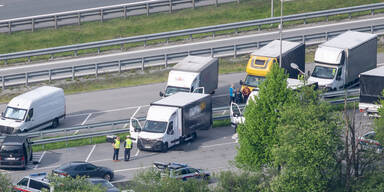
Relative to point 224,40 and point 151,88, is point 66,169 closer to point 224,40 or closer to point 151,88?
point 151,88

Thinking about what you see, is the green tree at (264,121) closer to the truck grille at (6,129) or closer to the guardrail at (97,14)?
the truck grille at (6,129)

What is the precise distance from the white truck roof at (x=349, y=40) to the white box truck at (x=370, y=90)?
4.13m

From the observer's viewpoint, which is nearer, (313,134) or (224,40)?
(313,134)

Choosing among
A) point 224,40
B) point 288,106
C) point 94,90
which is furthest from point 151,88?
point 288,106

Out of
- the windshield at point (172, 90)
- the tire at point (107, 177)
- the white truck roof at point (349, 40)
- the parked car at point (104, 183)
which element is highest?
the white truck roof at point (349, 40)

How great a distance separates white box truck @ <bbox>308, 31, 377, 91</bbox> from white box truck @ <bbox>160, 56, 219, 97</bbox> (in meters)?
6.30

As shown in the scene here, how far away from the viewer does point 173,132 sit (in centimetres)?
4409

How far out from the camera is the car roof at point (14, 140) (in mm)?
42000

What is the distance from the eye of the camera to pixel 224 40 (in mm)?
61594

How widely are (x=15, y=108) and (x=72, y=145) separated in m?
4.17

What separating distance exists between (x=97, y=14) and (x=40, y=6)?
5.29m

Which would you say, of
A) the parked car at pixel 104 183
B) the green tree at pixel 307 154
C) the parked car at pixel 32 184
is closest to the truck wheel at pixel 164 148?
the parked car at pixel 104 183

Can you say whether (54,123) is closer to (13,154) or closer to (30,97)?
(30,97)

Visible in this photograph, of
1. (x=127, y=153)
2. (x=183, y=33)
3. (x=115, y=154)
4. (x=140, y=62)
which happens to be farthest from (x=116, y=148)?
(x=183, y=33)
